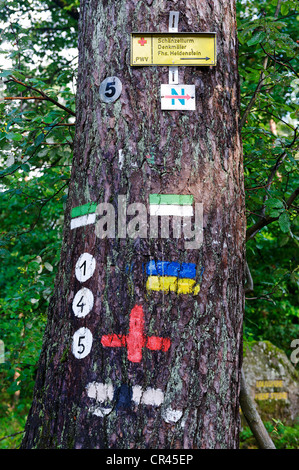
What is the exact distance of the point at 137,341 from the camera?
4.27 feet

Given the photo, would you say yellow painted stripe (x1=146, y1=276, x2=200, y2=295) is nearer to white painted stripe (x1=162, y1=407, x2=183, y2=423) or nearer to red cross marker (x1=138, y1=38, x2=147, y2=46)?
white painted stripe (x1=162, y1=407, x2=183, y2=423)

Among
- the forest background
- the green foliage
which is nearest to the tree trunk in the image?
the forest background

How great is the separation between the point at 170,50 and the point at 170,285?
79 cm

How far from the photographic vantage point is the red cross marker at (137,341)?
1.30m

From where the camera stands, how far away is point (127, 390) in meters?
1.28

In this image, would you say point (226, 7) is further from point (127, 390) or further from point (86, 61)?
point (127, 390)

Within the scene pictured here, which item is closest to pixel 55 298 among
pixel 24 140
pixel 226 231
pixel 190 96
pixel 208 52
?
pixel 226 231

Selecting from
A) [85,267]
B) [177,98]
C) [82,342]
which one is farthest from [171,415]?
[177,98]

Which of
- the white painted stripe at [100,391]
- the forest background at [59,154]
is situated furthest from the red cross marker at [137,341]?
the forest background at [59,154]

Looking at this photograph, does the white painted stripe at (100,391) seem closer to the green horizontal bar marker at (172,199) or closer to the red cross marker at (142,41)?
the green horizontal bar marker at (172,199)

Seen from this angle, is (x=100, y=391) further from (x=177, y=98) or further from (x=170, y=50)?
(x=170, y=50)

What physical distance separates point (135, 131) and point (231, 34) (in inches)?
22.6

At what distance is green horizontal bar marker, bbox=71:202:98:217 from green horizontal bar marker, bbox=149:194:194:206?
0.20 metres

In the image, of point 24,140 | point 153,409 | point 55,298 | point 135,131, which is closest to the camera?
point 153,409
